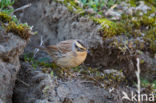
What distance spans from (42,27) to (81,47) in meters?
1.73

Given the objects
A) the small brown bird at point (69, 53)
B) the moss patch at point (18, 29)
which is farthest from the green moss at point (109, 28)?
the moss patch at point (18, 29)

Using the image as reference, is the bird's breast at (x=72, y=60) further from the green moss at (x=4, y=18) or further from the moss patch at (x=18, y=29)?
the green moss at (x=4, y=18)

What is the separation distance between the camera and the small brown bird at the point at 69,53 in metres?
4.96

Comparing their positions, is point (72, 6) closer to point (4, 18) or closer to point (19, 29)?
point (4, 18)

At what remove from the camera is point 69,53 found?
5121 millimetres

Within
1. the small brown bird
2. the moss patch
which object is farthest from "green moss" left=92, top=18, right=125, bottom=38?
the moss patch

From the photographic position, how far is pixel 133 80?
5.78 meters

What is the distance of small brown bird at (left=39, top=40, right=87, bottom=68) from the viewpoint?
4957 millimetres

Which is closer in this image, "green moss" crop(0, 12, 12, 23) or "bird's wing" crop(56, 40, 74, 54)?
"green moss" crop(0, 12, 12, 23)

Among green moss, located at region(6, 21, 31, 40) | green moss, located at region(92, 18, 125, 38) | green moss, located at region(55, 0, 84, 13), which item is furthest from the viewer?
green moss, located at region(55, 0, 84, 13)

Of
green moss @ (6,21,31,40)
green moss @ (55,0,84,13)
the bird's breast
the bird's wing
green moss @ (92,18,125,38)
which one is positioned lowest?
the bird's breast

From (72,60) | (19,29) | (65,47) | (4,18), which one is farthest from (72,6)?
(19,29)

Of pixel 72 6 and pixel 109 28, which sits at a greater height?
pixel 72 6

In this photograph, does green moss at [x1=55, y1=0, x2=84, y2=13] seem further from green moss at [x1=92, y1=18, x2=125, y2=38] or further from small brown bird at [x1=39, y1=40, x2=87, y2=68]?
small brown bird at [x1=39, y1=40, x2=87, y2=68]
